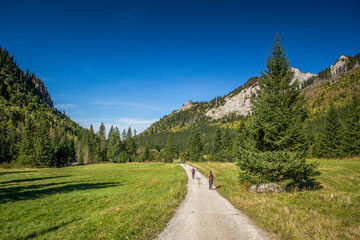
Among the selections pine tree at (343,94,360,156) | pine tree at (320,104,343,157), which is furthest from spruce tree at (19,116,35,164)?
pine tree at (343,94,360,156)

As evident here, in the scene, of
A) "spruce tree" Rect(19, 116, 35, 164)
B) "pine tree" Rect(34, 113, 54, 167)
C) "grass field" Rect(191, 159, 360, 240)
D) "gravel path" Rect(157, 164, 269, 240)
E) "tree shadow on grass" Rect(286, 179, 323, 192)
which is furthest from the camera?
"pine tree" Rect(34, 113, 54, 167)

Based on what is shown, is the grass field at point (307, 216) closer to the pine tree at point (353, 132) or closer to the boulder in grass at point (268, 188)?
the boulder in grass at point (268, 188)

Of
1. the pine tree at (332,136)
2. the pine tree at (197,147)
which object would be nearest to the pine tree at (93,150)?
the pine tree at (197,147)

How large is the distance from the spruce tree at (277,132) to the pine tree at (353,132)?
41.7 meters

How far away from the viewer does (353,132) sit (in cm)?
4150

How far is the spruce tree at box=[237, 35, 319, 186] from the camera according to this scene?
45.6ft

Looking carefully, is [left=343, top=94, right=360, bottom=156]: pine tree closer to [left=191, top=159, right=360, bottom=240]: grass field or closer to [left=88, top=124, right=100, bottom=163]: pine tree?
[left=191, top=159, right=360, bottom=240]: grass field

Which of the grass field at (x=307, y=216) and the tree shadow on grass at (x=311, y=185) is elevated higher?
the grass field at (x=307, y=216)

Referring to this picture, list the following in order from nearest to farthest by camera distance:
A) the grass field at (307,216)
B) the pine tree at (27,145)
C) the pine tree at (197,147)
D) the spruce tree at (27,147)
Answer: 1. the grass field at (307,216)
2. the spruce tree at (27,147)
3. the pine tree at (27,145)
4. the pine tree at (197,147)

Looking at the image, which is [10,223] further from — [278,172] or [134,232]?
[278,172]

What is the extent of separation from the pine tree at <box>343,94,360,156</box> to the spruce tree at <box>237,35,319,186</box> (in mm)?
41739

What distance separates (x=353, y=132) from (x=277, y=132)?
146 ft

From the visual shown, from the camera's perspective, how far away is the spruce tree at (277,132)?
13891mm

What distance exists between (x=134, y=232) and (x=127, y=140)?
82521mm
